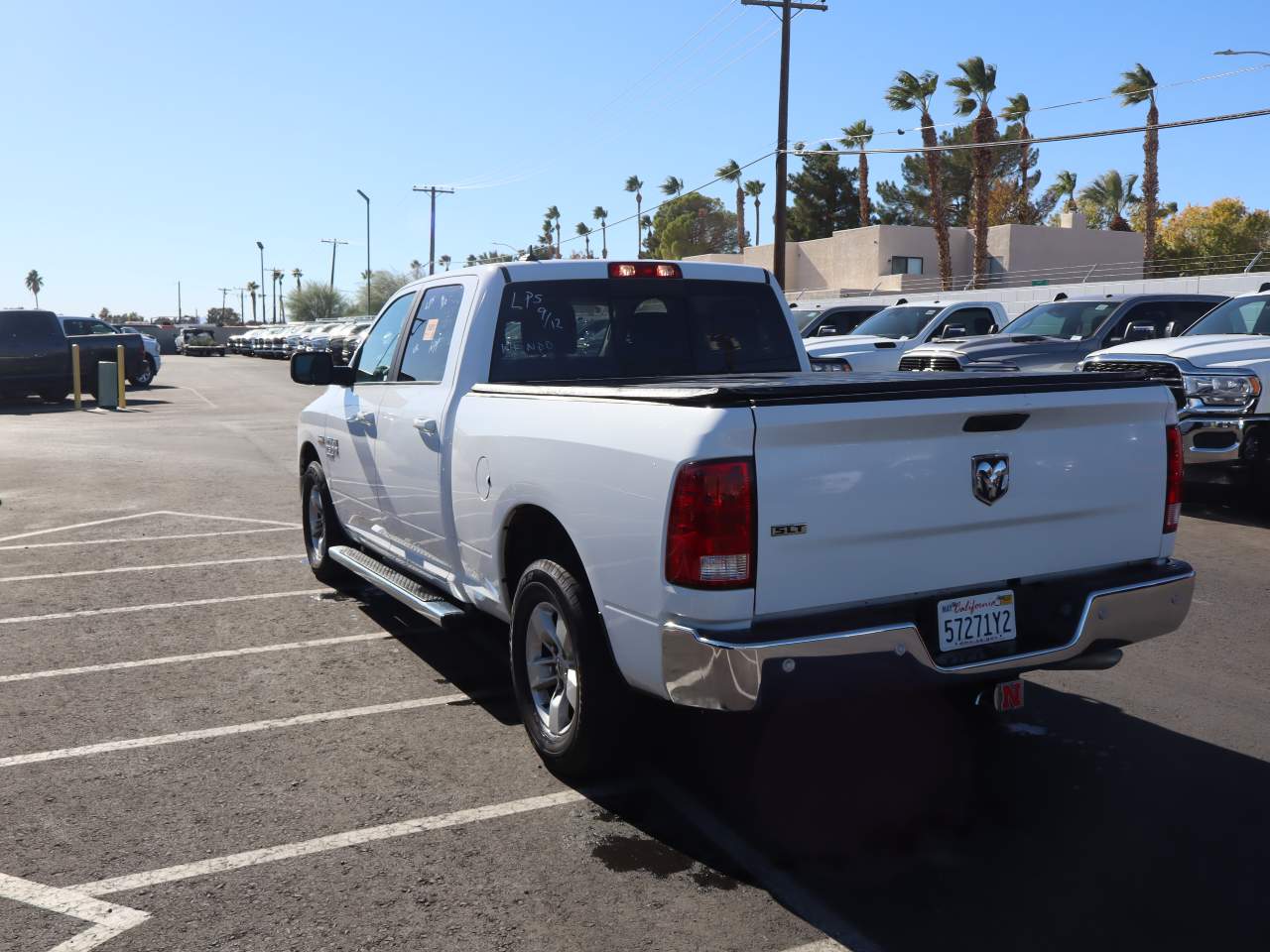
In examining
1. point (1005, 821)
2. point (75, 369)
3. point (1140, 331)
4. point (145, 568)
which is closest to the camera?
point (1005, 821)

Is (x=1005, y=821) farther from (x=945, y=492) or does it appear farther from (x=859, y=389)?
(x=859, y=389)

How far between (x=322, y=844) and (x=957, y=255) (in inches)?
2190

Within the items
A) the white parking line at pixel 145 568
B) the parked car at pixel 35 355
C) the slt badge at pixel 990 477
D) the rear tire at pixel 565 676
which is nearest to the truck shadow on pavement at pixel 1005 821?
the rear tire at pixel 565 676

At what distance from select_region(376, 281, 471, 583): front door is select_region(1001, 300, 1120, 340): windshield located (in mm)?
9822

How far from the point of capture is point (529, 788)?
14.8 feet

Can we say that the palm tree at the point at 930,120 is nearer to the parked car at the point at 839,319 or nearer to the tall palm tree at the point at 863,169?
the tall palm tree at the point at 863,169

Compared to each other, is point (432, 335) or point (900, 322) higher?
point (900, 322)

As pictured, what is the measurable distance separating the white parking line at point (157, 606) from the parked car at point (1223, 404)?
679 centimetres

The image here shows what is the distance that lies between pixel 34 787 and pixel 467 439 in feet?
6.94

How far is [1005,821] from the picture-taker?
4.15 metres

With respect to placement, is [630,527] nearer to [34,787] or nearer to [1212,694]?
[34,787]

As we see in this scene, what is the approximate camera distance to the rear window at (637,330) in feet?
18.4

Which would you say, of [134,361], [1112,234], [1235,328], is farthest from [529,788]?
[1112,234]

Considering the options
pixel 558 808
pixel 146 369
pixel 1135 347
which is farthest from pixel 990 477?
pixel 146 369
